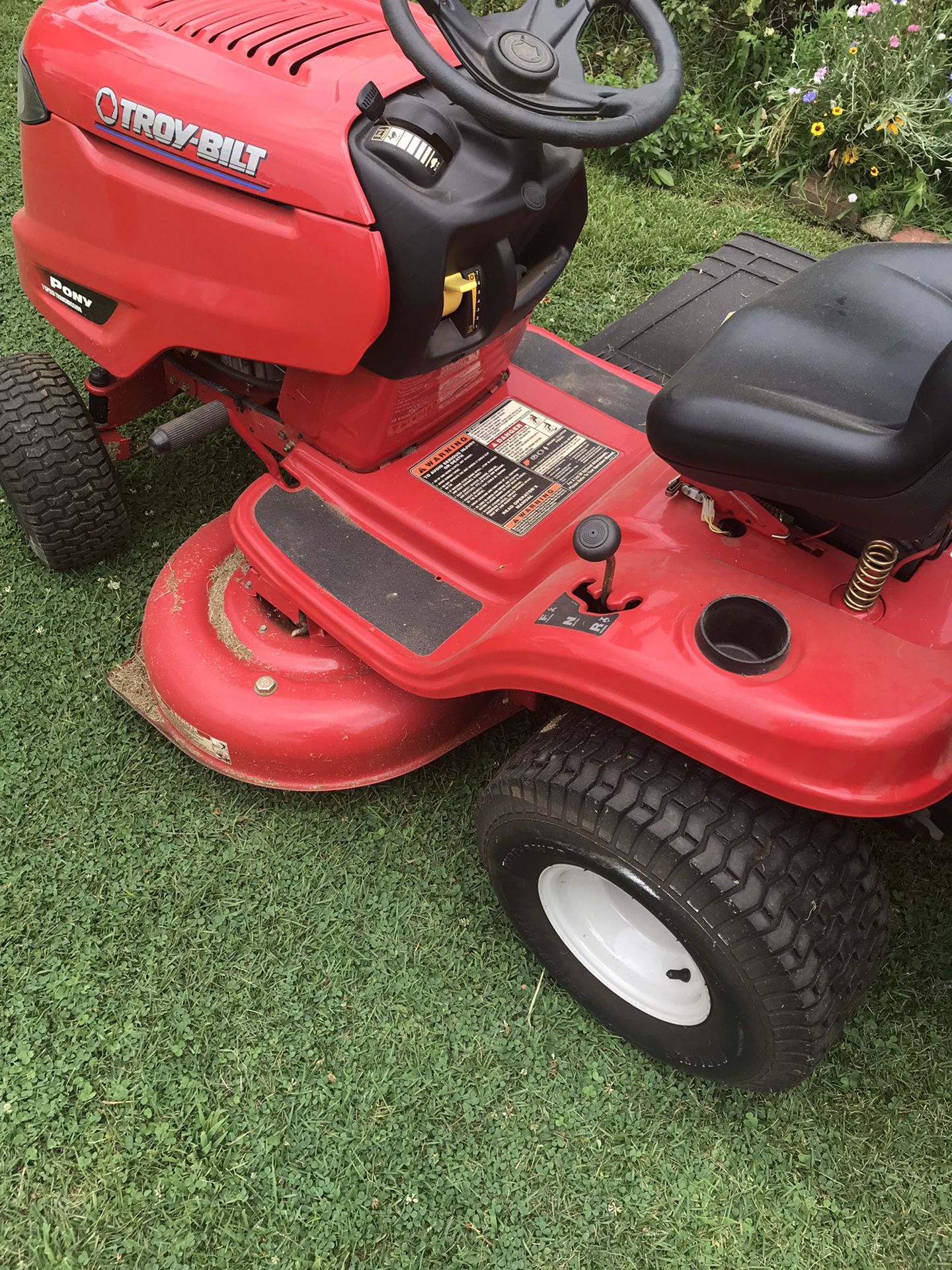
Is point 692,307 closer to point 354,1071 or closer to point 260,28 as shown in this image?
point 260,28

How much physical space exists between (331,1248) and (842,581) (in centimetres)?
129

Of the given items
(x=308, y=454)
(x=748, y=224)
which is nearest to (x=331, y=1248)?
(x=308, y=454)

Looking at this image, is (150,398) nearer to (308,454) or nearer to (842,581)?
(308,454)

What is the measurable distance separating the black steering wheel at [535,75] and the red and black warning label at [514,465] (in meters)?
0.61

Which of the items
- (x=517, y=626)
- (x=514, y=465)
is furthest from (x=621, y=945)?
(x=514, y=465)

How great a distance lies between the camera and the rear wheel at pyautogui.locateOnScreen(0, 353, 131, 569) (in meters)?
2.14

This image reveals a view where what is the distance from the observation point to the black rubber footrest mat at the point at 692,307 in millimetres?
2516

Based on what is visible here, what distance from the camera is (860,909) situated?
1.46m

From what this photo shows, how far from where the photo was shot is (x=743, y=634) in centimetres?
142

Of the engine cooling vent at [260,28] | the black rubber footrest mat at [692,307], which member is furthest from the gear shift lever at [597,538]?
the black rubber footrest mat at [692,307]

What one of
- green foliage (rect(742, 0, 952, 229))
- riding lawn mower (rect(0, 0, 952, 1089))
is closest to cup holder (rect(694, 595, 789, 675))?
riding lawn mower (rect(0, 0, 952, 1089))

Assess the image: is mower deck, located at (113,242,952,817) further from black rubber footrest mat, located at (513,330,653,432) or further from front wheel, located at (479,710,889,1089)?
front wheel, located at (479,710,889,1089)

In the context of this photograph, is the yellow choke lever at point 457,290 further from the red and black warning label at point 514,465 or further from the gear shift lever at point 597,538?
the gear shift lever at point 597,538

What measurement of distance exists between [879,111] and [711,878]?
3.19m
